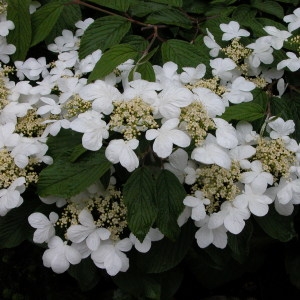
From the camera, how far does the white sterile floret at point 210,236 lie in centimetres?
93

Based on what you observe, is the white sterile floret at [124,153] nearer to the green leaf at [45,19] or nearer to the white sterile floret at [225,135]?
the white sterile floret at [225,135]

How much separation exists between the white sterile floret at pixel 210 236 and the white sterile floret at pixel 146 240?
0.26ft

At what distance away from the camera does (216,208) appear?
954 mm

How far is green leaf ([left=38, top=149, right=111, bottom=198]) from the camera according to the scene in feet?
2.79

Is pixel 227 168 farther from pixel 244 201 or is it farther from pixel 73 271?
pixel 73 271

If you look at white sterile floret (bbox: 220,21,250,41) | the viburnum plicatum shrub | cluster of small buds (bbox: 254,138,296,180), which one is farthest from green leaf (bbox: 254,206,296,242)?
white sterile floret (bbox: 220,21,250,41)

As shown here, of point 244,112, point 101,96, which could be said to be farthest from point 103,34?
point 244,112

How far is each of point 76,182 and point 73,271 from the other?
251mm

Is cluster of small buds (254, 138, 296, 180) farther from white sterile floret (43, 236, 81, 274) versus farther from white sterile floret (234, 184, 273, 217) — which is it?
white sterile floret (43, 236, 81, 274)

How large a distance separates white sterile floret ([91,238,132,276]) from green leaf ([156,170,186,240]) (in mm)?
106

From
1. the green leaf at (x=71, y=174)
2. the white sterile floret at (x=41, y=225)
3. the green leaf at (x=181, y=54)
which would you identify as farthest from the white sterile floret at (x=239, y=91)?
the white sterile floret at (x=41, y=225)

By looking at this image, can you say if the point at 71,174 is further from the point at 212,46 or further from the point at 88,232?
the point at 212,46

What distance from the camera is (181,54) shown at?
110cm

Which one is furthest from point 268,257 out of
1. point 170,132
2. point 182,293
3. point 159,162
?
point 170,132
